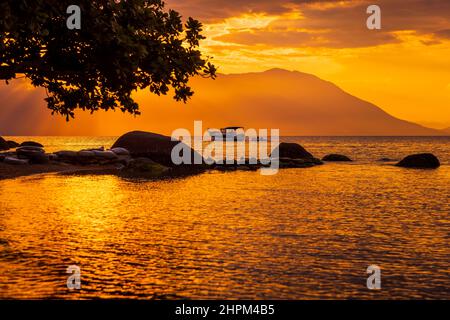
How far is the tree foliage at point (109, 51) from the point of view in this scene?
13336 mm

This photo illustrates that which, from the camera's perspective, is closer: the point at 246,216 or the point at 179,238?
the point at 179,238

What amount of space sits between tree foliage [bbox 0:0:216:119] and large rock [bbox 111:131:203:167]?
35.0 metres

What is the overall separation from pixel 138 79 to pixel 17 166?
30.0 m

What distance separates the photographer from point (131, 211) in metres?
20.8

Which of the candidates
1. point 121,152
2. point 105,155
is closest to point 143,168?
point 105,155

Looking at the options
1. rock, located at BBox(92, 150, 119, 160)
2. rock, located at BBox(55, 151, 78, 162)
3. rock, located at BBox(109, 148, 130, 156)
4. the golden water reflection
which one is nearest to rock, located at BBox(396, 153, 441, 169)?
rock, located at BBox(109, 148, 130, 156)

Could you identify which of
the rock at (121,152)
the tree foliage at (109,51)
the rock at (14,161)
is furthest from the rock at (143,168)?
the tree foliage at (109,51)

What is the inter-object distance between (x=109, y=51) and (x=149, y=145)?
4360 centimetres

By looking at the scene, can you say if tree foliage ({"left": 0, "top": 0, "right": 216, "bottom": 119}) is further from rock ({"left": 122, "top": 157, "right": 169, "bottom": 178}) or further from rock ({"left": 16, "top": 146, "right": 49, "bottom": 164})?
rock ({"left": 16, "top": 146, "right": 49, "bottom": 164})

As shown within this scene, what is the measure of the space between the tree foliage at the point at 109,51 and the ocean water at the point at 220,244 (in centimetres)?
434

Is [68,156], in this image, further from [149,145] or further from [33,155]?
[149,145]
